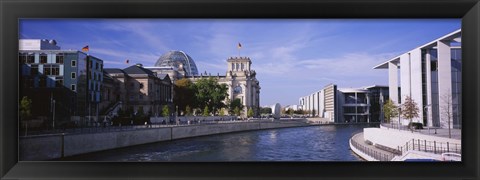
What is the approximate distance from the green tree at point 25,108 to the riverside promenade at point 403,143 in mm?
8651

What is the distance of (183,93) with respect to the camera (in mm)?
27125

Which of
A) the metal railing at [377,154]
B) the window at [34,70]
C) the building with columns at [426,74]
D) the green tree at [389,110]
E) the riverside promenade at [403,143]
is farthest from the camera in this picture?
the green tree at [389,110]

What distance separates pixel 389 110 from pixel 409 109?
7.35ft

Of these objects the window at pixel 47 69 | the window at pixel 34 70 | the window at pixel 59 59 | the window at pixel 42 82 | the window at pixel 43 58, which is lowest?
the window at pixel 42 82

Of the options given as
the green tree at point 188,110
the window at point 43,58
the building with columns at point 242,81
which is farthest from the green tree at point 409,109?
the green tree at point 188,110

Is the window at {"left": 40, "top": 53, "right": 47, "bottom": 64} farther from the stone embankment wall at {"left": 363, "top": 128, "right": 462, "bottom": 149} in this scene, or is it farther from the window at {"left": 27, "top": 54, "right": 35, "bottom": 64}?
the stone embankment wall at {"left": 363, "top": 128, "right": 462, "bottom": 149}

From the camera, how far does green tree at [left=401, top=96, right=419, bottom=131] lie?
16125 millimetres

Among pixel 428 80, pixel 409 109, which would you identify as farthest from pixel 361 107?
pixel 428 80

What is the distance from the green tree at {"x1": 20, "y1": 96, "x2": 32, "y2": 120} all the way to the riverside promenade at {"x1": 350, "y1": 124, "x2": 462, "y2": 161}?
8651 millimetres

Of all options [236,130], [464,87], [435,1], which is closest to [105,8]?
[435,1]

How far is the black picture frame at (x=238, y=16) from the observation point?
243 inches

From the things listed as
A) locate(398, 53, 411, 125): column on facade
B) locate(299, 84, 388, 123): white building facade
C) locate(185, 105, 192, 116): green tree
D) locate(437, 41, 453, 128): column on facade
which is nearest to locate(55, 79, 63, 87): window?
locate(299, 84, 388, 123): white building facade

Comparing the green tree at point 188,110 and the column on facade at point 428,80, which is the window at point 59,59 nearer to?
the column on facade at point 428,80

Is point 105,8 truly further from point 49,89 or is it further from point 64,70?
point 64,70
